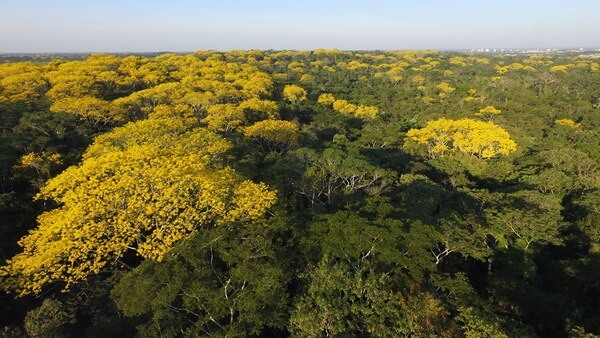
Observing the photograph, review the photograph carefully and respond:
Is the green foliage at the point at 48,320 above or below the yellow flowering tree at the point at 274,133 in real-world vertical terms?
below

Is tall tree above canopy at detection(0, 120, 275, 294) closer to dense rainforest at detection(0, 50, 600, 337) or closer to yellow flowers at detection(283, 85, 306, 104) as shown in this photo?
dense rainforest at detection(0, 50, 600, 337)

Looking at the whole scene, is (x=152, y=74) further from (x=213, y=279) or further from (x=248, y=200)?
(x=213, y=279)

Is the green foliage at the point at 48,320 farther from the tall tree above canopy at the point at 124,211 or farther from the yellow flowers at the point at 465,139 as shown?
the yellow flowers at the point at 465,139

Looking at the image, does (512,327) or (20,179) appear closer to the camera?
(512,327)

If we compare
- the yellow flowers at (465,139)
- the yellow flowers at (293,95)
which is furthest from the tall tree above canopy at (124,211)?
the yellow flowers at (293,95)

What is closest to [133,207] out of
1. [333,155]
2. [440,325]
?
[440,325]
